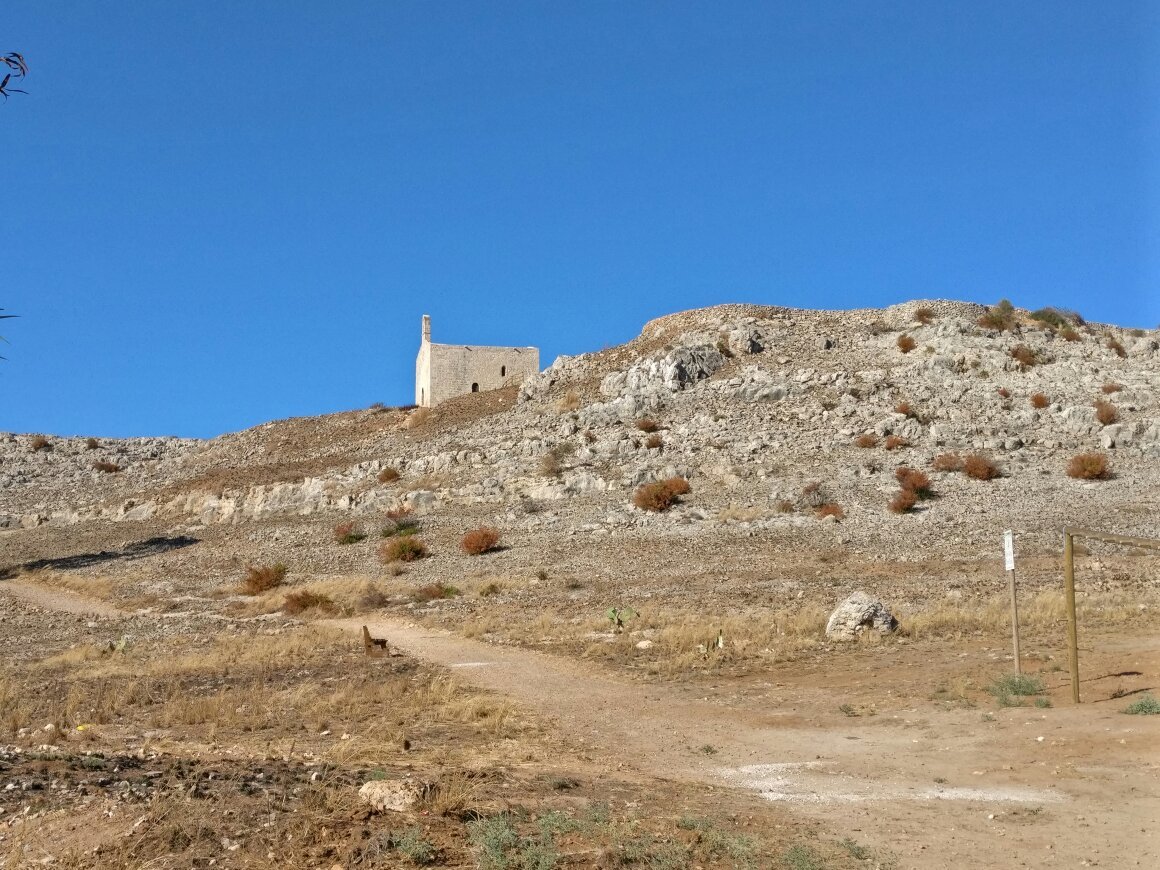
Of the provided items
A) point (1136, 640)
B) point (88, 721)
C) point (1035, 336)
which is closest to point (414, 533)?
point (88, 721)

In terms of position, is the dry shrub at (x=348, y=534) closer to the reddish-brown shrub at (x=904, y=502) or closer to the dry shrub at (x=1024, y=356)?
the reddish-brown shrub at (x=904, y=502)

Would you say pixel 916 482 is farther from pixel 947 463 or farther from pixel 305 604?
pixel 305 604

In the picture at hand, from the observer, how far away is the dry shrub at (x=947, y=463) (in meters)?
31.4

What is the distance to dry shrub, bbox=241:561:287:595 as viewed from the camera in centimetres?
2680

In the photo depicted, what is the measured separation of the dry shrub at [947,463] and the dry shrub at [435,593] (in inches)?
652

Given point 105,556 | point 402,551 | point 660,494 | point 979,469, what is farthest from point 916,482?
point 105,556

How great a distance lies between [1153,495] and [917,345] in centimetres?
1737

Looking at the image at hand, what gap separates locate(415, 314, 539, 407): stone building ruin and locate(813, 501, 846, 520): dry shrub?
1091 inches

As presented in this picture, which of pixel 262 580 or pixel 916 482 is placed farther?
pixel 916 482

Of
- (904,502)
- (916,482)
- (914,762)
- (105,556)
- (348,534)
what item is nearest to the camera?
(914,762)

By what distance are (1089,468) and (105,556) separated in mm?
33136

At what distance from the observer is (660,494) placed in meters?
31.0

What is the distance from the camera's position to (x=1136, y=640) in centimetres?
1508

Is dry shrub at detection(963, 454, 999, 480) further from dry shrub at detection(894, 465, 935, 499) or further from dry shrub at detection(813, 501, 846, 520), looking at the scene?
dry shrub at detection(813, 501, 846, 520)
